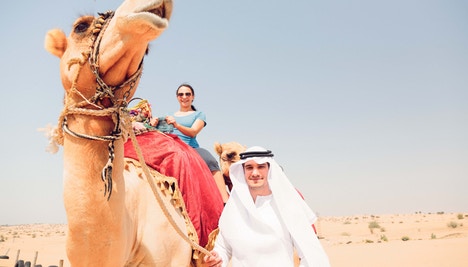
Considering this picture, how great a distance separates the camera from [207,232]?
3469 mm

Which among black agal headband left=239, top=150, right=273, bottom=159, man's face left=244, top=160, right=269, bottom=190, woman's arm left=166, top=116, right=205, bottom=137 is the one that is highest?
woman's arm left=166, top=116, right=205, bottom=137

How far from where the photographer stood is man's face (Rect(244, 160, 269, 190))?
12.1 feet

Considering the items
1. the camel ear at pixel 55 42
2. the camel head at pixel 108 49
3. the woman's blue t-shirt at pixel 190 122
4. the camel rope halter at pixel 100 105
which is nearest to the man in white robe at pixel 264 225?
the woman's blue t-shirt at pixel 190 122

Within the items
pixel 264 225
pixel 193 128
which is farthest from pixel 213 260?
pixel 193 128

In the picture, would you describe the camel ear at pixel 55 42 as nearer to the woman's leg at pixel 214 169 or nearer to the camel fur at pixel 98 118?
the camel fur at pixel 98 118

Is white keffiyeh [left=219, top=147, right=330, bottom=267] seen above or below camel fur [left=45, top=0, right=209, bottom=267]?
below

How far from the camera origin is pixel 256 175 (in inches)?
145

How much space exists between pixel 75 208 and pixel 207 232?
166cm

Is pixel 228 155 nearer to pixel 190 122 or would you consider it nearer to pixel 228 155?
pixel 228 155

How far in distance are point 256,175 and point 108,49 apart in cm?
206

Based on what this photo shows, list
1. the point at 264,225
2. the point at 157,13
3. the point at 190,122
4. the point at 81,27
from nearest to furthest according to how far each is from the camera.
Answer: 1. the point at 157,13
2. the point at 81,27
3. the point at 264,225
4. the point at 190,122

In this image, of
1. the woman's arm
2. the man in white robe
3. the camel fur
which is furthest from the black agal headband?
the camel fur

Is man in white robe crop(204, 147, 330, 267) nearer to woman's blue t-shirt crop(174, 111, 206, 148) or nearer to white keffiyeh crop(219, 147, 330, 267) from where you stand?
white keffiyeh crop(219, 147, 330, 267)

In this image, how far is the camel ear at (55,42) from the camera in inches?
89.4
